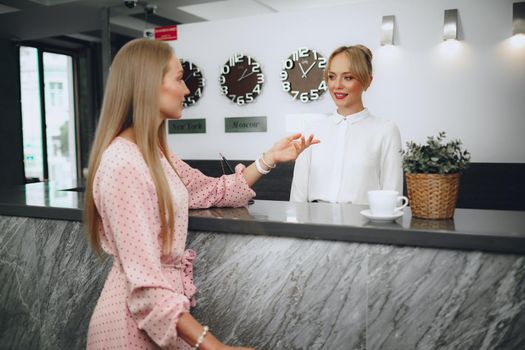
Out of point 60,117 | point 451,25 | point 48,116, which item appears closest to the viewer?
point 451,25

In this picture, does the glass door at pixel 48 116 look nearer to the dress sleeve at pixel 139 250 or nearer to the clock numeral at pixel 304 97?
the clock numeral at pixel 304 97

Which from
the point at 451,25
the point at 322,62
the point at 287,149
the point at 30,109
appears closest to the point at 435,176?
the point at 287,149

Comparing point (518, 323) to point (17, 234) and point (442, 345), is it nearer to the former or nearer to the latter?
point (442, 345)

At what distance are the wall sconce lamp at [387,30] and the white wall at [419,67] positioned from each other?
0.29ft

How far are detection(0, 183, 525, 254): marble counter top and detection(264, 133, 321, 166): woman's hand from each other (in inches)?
7.7

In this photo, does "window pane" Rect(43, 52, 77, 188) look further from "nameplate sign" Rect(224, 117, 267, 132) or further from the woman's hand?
the woman's hand

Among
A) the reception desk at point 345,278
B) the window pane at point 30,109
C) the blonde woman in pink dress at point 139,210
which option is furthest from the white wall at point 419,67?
the window pane at point 30,109

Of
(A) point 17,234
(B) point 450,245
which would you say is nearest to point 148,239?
(B) point 450,245

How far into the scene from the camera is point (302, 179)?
2535mm

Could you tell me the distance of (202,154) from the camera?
17.2 ft

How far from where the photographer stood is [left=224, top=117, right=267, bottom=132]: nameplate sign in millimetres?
4898

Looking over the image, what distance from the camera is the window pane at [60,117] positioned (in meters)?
8.30

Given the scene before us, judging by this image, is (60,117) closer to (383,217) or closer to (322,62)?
(322,62)

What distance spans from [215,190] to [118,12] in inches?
173
